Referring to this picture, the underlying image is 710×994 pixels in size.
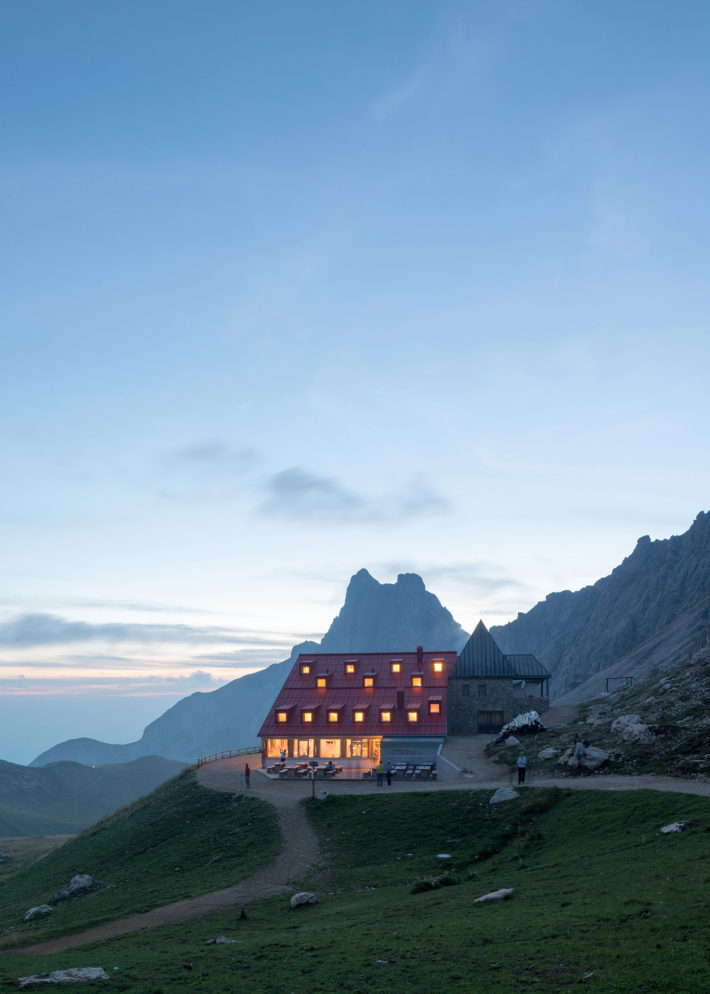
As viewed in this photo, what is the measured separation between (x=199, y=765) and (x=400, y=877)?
47.0 m

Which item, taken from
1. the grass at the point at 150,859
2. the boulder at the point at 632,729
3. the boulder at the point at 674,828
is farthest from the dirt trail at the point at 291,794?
the boulder at the point at 632,729

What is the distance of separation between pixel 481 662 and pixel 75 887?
55.4 metres

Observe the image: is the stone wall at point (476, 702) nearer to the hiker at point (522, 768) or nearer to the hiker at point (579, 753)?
the hiker at point (579, 753)

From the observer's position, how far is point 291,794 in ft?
196

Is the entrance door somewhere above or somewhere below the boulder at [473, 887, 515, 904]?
above

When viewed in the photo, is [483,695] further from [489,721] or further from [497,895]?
[497,895]

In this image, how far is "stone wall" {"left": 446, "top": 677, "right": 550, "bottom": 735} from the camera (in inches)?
3359

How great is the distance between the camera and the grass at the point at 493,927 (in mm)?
19172

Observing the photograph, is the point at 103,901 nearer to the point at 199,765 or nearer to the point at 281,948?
the point at 281,948

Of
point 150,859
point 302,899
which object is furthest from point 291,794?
point 302,899

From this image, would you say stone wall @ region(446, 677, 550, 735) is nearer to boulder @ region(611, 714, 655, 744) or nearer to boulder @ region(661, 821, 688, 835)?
boulder @ region(611, 714, 655, 744)

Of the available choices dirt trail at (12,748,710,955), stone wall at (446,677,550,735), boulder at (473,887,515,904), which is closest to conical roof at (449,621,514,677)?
stone wall at (446,677,550,735)

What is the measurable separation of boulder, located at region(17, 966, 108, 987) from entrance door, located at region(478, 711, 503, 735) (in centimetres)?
6758

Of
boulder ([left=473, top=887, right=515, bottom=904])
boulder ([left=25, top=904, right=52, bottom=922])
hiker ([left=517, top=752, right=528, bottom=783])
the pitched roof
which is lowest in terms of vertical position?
boulder ([left=25, top=904, right=52, bottom=922])
